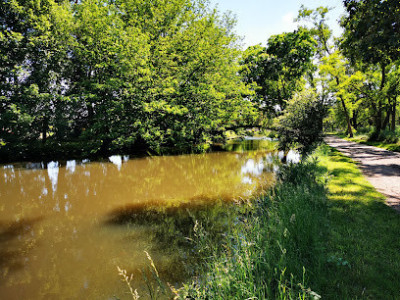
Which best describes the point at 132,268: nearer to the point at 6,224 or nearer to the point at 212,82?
the point at 6,224

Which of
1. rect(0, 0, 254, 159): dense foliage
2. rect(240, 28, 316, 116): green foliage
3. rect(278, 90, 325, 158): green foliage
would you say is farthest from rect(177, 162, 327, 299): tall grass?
rect(240, 28, 316, 116): green foliage

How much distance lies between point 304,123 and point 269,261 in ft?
42.2

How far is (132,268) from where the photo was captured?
175 inches

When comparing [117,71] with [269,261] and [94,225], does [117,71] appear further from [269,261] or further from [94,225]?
[269,261]

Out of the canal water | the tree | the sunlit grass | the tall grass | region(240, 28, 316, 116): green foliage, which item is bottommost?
the canal water

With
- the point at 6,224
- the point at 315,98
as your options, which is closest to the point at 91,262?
the point at 6,224

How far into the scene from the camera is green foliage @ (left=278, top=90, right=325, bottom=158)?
1410cm

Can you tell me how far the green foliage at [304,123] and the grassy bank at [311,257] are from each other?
8370 millimetres

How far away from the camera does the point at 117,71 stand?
1978 cm

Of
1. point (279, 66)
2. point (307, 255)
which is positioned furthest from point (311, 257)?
point (279, 66)

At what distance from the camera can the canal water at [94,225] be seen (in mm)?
4164

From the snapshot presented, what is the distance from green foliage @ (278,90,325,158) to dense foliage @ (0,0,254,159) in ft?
27.9

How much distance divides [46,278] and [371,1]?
11.5 metres

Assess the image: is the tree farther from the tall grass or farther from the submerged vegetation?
the tall grass
